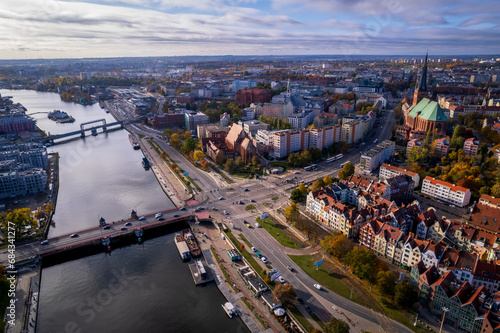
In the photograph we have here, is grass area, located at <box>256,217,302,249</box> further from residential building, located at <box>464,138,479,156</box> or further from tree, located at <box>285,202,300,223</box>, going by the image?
residential building, located at <box>464,138,479,156</box>

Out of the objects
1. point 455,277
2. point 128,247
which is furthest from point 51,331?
point 455,277

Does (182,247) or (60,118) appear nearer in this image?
(182,247)

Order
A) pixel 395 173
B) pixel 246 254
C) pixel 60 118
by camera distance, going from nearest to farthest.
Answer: pixel 246 254, pixel 395 173, pixel 60 118

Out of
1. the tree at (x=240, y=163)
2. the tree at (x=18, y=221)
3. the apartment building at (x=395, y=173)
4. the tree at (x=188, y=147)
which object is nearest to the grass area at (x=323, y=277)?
the apartment building at (x=395, y=173)

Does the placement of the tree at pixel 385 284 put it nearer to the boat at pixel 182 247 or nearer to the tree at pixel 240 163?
the boat at pixel 182 247

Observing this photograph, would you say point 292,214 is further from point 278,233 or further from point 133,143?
point 133,143

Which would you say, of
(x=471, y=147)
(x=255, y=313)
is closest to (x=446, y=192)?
(x=471, y=147)
